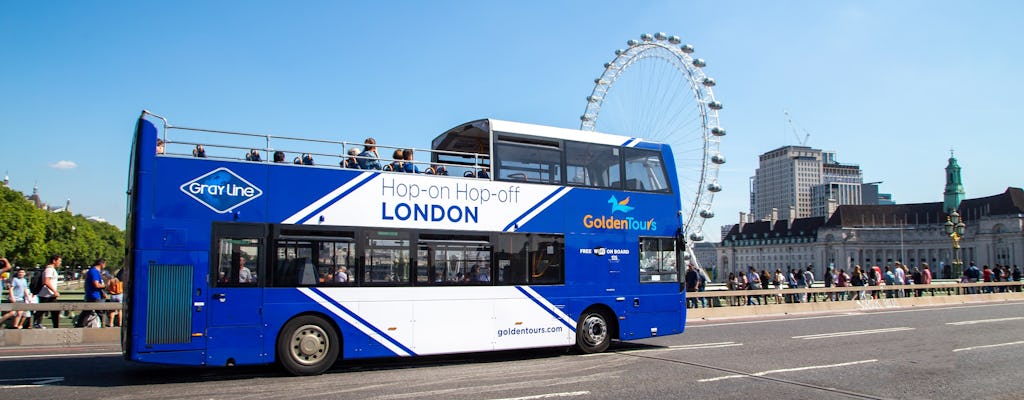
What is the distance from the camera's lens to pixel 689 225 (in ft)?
152

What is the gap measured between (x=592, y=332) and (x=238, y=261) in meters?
6.84

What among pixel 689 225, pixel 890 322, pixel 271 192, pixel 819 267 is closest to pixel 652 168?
pixel 271 192

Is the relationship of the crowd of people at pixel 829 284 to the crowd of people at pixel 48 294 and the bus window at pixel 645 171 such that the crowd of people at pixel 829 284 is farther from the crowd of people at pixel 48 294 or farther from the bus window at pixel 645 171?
the crowd of people at pixel 48 294

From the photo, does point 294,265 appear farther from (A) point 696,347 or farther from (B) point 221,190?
(A) point 696,347

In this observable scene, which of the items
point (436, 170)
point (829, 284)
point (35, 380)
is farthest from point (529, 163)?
point (829, 284)

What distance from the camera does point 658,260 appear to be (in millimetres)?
15469

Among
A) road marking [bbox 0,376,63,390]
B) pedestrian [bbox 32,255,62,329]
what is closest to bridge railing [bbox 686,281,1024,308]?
pedestrian [bbox 32,255,62,329]

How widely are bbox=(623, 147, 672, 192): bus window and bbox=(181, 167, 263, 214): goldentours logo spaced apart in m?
7.27

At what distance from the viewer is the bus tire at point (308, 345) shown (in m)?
11.5

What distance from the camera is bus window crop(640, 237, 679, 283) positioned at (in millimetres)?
15188

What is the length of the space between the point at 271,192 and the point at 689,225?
3794cm

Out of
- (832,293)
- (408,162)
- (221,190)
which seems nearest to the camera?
(221,190)

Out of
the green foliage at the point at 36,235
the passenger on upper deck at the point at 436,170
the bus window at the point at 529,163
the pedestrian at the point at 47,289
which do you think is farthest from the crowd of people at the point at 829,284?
the green foliage at the point at 36,235

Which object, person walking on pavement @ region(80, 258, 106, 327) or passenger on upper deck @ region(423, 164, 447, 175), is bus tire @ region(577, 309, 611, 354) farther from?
person walking on pavement @ region(80, 258, 106, 327)
